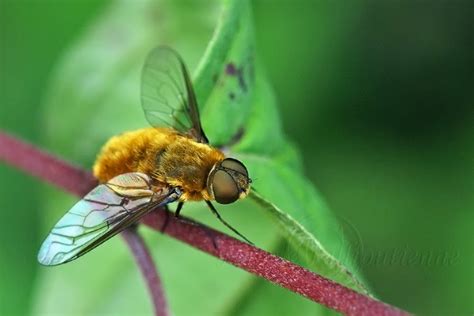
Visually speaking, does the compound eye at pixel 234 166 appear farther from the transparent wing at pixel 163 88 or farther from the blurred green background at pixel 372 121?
the blurred green background at pixel 372 121

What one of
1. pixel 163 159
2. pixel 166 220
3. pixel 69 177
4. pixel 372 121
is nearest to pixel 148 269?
pixel 166 220

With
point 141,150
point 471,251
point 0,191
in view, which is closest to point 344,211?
point 471,251

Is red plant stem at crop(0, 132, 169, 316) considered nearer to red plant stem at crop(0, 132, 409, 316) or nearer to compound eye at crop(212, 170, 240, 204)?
red plant stem at crop(0, 132, 409, 316)

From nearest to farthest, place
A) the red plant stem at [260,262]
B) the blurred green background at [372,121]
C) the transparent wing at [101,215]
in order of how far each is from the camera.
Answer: the red plant stem at [260,262]
the transparent wing at [101,215]
the blurred green background at [372,121]

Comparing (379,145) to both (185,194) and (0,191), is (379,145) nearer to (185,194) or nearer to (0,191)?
(185,194)

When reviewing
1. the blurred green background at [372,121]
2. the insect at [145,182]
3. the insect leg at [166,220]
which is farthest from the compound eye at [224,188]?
the blurred green background at [372,121]

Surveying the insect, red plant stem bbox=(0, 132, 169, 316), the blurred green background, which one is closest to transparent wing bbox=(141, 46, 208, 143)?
the insect
